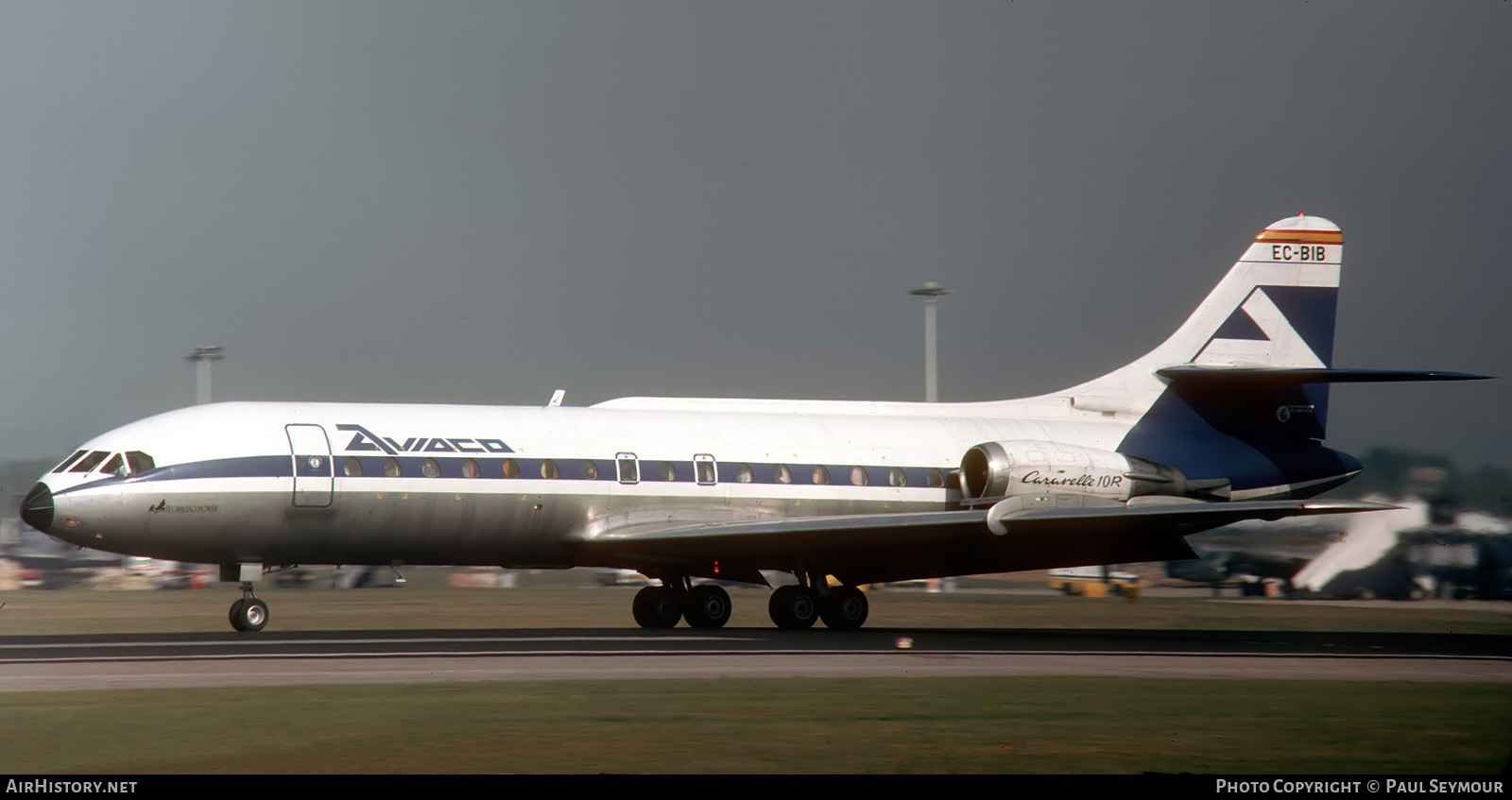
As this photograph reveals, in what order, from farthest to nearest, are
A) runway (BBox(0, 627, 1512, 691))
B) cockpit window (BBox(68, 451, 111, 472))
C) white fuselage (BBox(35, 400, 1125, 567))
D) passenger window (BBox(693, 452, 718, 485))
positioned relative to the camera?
passenger window (BBox(693, 452, 718, 485)), white fuselage (BBox(35, 400, 1125, 567)), cockpit window (BBox(68, 451, 111, 472)), runway (BBox(0, 627, 1512, 691))

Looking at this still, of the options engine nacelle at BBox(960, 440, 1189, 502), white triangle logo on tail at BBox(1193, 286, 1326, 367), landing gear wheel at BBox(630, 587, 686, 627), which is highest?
white triangle logo on tail at BBox(1193, 286, 1326, 367)

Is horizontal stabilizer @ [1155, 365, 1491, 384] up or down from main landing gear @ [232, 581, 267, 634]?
up

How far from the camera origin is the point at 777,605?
93.7 ft

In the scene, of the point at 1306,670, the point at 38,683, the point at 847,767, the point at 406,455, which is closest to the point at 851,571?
the point at 406,455

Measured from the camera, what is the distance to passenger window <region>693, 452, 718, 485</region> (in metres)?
28.0

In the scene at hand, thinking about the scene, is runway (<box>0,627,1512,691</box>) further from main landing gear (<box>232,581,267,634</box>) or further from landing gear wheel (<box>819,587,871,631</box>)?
landing gear wheel (<box>819,587,871,631</box>)

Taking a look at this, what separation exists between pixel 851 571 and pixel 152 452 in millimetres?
12056

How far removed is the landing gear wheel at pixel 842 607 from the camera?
28.4 metres

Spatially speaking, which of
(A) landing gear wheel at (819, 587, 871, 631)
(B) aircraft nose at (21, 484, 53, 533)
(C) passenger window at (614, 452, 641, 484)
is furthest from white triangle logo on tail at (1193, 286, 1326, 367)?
(B) aircraft nose at (21, 484, 53, 533)

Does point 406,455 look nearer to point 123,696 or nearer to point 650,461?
point 650,461

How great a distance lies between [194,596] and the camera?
129 feet

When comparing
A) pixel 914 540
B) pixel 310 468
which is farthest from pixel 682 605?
pixel 310 468

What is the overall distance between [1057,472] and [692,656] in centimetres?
1084

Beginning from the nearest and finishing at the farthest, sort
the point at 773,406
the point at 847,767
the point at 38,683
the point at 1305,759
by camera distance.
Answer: the point at 847,767 → the point at 1305,759 → the point at 38,683 → the point at 773,406
